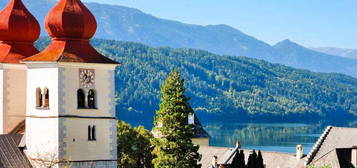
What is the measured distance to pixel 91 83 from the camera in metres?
41.1

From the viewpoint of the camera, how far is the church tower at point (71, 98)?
132 feet

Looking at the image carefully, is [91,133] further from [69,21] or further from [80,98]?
[69,21]

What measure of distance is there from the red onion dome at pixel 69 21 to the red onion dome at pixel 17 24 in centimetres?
591

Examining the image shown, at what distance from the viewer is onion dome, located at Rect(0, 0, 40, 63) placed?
152 feet

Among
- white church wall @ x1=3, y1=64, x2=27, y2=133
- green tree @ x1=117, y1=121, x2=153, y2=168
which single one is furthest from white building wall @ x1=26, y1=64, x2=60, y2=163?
green tree @ x1=117, y1=121, x2=153, y2=168

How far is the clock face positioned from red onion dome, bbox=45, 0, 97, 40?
1.72 meters

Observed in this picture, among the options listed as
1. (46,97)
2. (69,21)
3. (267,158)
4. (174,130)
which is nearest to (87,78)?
(46,97)

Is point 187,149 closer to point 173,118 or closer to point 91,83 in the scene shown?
point 173,118

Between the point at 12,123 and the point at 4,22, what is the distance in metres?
5.43

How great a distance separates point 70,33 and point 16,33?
680 cm

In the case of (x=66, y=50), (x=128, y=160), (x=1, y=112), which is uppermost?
(x=66, y=50)

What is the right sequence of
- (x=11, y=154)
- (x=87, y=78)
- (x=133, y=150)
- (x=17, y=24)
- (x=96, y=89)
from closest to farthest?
(x=87, y=78) < (x=96, y=89) < (x=11, y=154) < (x=17, y=24) < (x=133, y=150)

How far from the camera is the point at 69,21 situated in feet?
134

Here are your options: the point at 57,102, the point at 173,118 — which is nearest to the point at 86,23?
the point at 57,102
